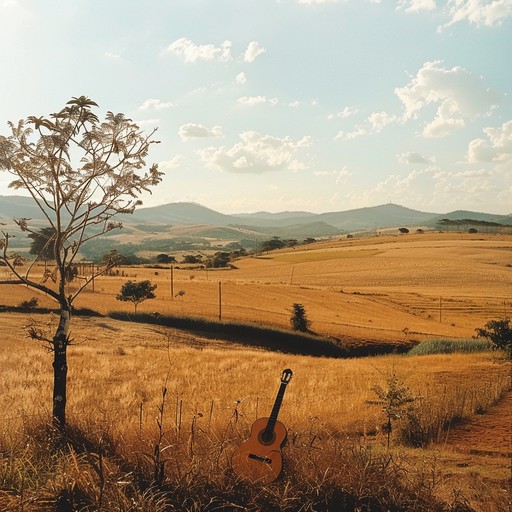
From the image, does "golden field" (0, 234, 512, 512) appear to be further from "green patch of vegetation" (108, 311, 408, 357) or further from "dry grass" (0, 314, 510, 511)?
"green patch of vegetation" (108, 311, 408, 357)

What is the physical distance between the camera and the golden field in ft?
19.9

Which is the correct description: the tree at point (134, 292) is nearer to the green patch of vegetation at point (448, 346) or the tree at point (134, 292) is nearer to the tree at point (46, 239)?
the green patch of vegetation at point (448, 346)

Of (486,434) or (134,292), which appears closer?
(486,434)

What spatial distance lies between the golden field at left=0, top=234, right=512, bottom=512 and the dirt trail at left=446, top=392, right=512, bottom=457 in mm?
73

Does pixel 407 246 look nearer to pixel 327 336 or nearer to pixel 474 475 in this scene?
pixel 327 336

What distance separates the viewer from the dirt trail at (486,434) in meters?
11.1

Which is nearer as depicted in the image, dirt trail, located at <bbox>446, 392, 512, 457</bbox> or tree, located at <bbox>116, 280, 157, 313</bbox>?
dirt trail, located at <bbox>446, 392, 512, 457</bbox>

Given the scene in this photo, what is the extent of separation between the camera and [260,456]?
6.54 m

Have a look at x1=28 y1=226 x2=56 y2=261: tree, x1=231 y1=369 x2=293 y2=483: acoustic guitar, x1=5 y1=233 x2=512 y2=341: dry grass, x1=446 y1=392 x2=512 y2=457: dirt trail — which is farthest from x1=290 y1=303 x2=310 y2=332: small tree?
x1=231 y1=369 x2=293 y2=483: acoustic guitar

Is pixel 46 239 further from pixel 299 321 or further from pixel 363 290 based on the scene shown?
pixel 363 290

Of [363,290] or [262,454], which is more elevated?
[262,454]

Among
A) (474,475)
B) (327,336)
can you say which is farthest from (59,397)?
(327,336)

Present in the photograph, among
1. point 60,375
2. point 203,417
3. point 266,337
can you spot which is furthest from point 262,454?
Result: point 266,337

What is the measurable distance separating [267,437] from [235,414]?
52.8 inches
